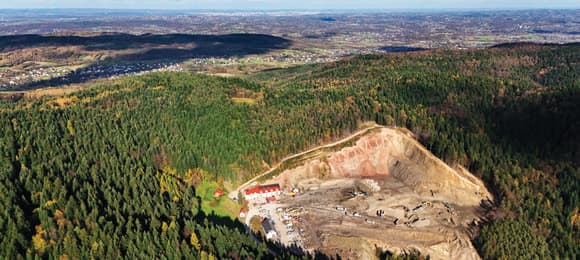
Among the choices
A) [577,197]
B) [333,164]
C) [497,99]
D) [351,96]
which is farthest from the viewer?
[351,96]

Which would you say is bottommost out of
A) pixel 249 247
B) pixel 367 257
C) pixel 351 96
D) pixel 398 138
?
pixel 367 257

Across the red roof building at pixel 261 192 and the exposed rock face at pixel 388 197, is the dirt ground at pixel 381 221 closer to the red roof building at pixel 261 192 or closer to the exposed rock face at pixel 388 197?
the exposed rock face at pixel 388 197

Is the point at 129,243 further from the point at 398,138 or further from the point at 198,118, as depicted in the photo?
the point at 398,138

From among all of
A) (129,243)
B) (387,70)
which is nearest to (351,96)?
(387,70)

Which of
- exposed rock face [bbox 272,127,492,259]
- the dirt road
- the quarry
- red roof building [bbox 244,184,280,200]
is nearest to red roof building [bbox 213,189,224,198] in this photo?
the dirt road

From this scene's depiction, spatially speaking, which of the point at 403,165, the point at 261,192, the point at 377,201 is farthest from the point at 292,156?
the point at 403,165

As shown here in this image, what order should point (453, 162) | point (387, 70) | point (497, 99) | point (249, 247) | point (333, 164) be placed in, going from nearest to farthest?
point (249, 247) → point (453, 162) → point (333, 164) → point (497, 99) → point (387, 70)

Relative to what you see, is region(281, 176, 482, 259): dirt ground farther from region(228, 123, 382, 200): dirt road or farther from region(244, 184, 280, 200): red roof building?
region(228, 123, 382, 200): dirt road
